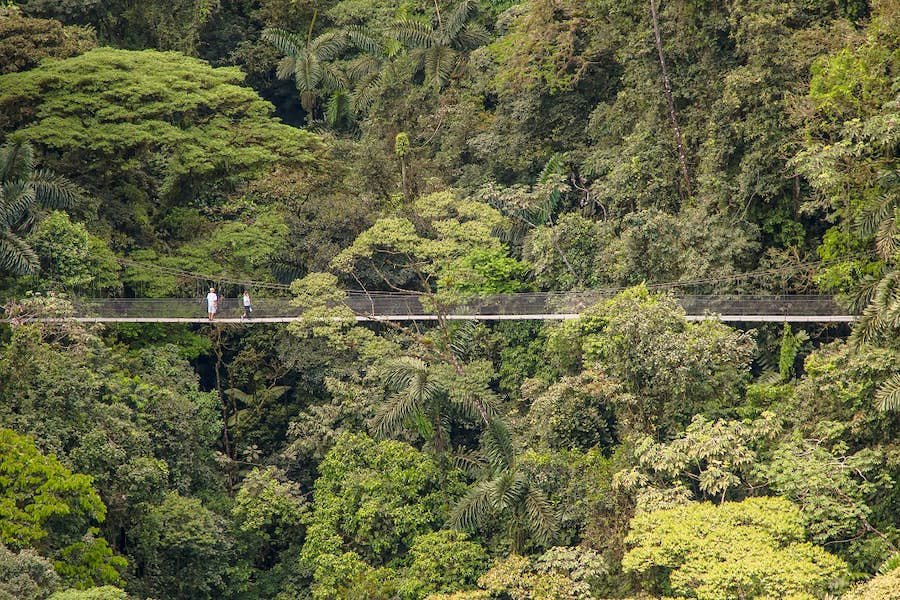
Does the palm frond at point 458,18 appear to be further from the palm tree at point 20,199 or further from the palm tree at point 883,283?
the palm tree at point 883,283

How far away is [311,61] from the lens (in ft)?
141

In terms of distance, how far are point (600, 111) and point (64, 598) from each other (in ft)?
49.6

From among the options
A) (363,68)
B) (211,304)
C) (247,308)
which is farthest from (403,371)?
(363,68)

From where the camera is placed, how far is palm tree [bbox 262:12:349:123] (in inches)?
1695

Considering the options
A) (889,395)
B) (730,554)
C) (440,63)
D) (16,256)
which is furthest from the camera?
(440,63)

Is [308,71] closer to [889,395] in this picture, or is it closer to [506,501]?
[506,501]

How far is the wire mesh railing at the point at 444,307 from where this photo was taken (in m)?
31.0

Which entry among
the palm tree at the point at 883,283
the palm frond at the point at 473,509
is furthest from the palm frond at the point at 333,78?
the palm tree at the point at 883,283

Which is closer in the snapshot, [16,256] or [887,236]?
[887,236]

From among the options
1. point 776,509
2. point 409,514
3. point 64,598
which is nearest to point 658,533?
point 776,509

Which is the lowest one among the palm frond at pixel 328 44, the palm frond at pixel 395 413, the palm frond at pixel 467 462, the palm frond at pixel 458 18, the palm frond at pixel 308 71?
the palm frond at pixel 467 462

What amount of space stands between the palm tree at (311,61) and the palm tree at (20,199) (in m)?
9.44

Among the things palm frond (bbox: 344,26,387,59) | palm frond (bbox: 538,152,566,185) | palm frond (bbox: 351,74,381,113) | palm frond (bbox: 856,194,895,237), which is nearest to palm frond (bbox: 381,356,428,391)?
palm frond (bbox: 538,152,566,185)

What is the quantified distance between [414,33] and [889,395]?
1709 centimetres
